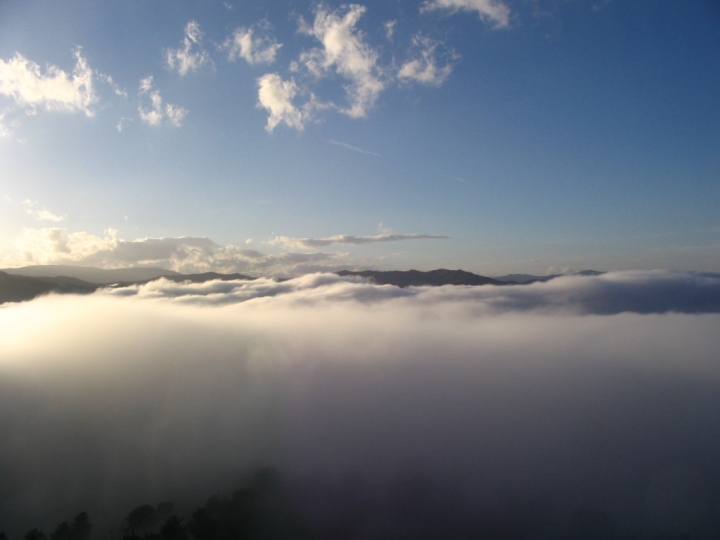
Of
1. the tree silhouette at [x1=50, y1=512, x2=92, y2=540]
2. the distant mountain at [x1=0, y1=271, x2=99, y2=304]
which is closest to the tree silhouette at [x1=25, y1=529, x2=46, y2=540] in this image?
the tree silhouette at [x1=50, y1=512, x2=92, y2=540]

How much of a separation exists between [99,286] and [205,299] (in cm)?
5577

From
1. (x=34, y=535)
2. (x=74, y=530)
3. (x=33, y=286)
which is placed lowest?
(x=74, y=530)

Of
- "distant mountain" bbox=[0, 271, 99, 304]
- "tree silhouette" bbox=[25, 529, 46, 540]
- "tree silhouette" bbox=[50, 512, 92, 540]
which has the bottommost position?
"tree silhouette" bbox=[50, 512, 92, 540]

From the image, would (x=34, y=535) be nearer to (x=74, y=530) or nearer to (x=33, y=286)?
(x=74, y=530)

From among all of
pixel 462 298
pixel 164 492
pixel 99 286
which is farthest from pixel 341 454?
pixel 99 286

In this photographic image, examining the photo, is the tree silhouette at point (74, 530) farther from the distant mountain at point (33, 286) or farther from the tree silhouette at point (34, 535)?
the distant mountain at point (33, 286)

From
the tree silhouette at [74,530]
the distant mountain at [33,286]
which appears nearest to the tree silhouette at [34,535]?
the tree silhouette at [74,530]

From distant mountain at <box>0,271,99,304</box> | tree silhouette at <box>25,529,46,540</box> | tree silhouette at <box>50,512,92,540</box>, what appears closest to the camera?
tree silhouette at <box>25,529,46,540</box>

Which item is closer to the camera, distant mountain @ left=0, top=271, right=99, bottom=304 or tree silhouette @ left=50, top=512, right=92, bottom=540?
tree silhouette @ left=50, top=512, right=92, bottom=540

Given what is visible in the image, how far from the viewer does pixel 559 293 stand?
362ft

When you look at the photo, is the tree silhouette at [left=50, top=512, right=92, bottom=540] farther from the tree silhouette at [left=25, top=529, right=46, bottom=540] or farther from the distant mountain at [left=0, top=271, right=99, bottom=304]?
the distant mountain at [left=0, top=271, right=99, bottom=304]

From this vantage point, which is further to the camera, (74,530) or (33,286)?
(33,286)

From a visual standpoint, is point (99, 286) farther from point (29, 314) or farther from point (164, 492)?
point (164, 492)

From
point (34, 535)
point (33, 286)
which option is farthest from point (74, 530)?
point (33, 286)
